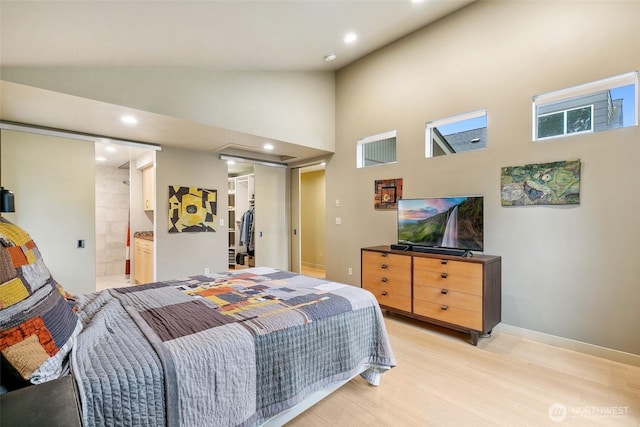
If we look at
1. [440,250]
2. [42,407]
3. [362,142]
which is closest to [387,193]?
[362,142]

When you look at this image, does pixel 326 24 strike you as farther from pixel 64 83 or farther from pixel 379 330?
pixel 379 330

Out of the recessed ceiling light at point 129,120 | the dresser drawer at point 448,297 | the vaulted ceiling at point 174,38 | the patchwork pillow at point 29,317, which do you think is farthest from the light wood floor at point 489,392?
the recessed ceiling light at point 129,120

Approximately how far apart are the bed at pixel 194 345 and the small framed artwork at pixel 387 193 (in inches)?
86.8

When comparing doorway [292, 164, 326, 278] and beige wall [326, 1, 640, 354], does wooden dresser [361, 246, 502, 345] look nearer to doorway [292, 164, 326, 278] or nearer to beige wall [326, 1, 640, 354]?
beige wall [326, 1, 640, 354]

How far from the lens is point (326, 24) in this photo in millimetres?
3178

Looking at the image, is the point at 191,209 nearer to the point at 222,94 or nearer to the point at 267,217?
the point at 267,217

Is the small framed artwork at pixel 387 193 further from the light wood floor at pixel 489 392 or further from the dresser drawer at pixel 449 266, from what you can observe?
the light wood floor at pixel 489 392

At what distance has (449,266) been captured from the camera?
2945 mm

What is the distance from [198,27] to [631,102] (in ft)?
12.3

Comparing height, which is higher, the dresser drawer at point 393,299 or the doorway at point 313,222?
the doorway at point 313,222

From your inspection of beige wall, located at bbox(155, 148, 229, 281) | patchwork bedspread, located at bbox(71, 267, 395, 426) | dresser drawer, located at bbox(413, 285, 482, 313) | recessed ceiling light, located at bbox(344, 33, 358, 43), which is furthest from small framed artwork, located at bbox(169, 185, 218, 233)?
dresser drawer, located at bbox(413, 285, 482, 313)

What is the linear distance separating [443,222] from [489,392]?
5.57ft

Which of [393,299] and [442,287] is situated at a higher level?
[442,287]

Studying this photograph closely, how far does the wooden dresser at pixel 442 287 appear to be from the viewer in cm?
277
